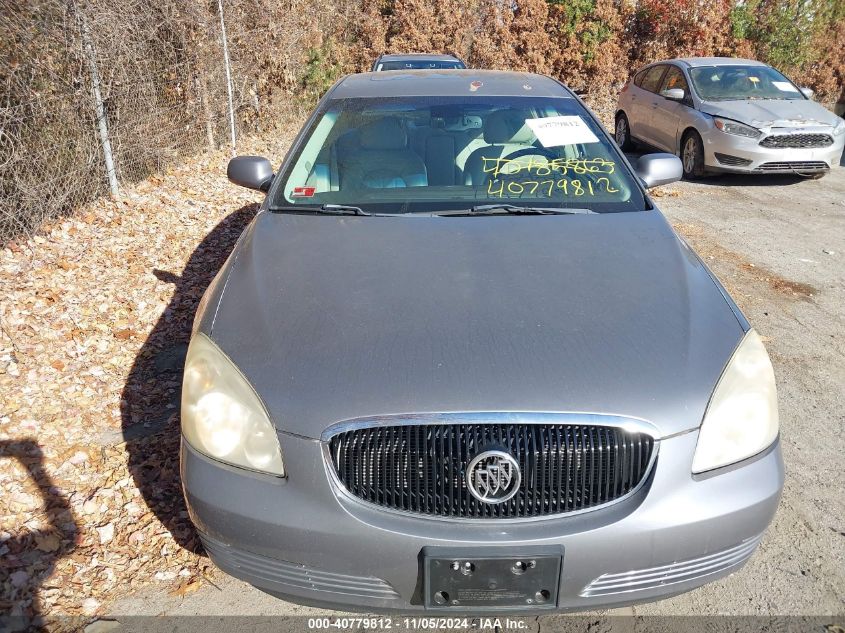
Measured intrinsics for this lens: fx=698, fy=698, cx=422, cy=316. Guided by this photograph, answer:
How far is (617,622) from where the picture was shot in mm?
2455

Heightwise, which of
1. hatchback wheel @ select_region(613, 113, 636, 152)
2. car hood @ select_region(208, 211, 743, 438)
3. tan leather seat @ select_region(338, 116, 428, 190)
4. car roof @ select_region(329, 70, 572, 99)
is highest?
car roof @ select_region(329, 70, 572, 99)

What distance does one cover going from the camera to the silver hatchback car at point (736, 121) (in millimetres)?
8906

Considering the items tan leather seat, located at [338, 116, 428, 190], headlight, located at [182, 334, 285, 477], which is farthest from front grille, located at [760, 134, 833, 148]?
headlight, located at [182, 334, 285, 477]

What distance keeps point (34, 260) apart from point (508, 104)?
3793 millimetres

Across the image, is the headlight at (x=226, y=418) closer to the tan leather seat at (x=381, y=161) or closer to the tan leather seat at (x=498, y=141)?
the tan leather seat at (x=381, y=161)

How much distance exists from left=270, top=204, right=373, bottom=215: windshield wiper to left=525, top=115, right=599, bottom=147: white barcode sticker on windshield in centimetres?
108

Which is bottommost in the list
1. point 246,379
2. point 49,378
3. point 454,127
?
point 49,378

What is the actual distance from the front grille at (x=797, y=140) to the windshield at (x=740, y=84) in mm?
1008

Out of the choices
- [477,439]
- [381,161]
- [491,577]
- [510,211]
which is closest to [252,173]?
[381,161]

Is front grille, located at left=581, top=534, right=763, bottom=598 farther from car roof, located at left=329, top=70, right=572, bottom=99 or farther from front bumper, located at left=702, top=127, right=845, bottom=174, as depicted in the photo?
front bumper, located at left=702, top=127, right=845, bottom=174

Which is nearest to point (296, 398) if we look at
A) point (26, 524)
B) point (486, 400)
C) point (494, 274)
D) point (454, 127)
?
point (486, 400)

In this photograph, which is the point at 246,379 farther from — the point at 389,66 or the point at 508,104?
the point at 389,66

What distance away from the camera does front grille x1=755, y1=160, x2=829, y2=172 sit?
8992 millimetres

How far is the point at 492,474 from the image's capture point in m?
1.94
